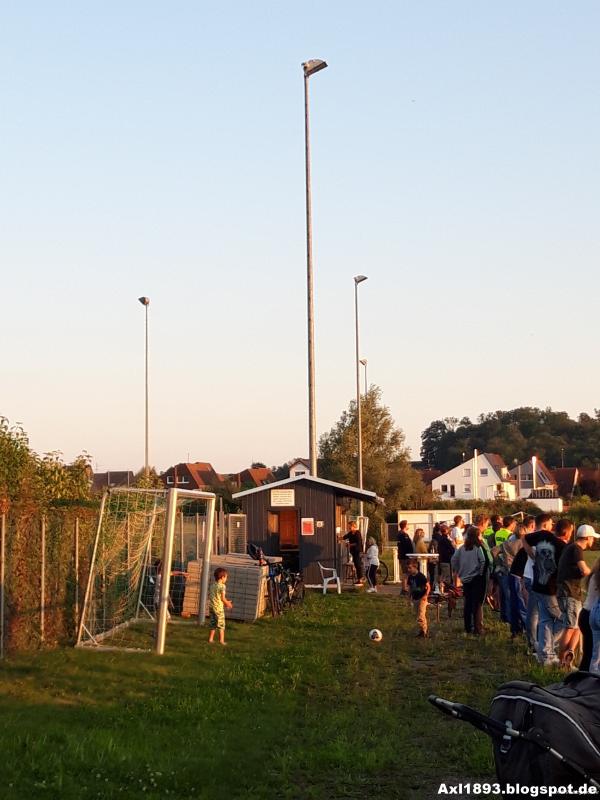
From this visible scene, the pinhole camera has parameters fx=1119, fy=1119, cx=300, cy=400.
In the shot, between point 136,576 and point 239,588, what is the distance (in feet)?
7.07

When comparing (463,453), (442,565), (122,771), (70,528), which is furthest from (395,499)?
(463,453)

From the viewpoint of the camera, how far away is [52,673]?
13250 millimetres

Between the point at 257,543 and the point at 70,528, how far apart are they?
47.1ft

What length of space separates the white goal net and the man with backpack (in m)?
5.06

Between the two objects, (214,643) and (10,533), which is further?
(214,643)

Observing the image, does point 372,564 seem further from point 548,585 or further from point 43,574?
point 548,585

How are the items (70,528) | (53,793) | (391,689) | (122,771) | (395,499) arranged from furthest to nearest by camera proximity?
(395,499) < (70,528) < (391,689) < (122,771) < (53,793)

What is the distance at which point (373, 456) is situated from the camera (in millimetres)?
68188

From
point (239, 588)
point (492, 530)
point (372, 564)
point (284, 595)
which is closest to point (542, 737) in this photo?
point (239, 588)

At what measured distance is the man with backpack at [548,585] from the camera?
1328 centimetres

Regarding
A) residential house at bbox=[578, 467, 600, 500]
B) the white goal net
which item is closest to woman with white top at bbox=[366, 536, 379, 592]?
the white goal net

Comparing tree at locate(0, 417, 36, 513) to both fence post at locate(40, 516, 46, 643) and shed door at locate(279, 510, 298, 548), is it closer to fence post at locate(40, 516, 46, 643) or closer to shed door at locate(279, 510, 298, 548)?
fence post at locate(40, 516, 46, 643)

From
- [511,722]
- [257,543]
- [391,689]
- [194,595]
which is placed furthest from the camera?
[257,543]

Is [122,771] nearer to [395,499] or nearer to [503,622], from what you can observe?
[503,622]
